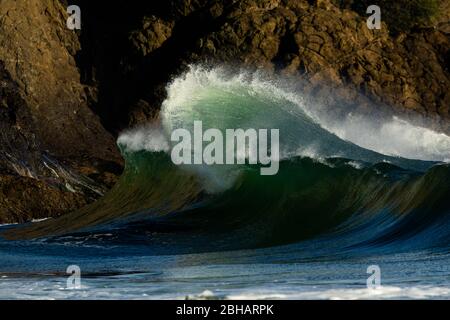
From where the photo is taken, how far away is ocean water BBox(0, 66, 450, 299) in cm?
1099

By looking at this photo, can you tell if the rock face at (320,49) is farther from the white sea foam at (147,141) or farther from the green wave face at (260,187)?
the green wave face at (260,187)

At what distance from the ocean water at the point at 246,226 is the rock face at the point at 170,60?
32.1 ft

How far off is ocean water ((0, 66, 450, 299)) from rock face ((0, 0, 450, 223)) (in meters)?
9.79

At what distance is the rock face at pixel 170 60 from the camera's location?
118 feet

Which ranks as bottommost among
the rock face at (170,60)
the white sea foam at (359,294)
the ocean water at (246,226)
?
the white sea foam at (359,294)

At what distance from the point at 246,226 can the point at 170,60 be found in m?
21.1

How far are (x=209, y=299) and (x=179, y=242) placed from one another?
721 centimetres

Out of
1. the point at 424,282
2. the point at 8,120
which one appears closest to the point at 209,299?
the point at 424,282

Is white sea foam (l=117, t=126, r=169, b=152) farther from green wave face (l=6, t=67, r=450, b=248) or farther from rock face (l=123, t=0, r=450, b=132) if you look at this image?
rock face (l=123, t=0, r=450, b=132)

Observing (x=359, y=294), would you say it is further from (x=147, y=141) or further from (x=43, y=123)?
(x=43, y=123)

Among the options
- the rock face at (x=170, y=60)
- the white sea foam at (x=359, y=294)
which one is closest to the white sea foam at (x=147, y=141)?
the rock face at (x=170, y=60)

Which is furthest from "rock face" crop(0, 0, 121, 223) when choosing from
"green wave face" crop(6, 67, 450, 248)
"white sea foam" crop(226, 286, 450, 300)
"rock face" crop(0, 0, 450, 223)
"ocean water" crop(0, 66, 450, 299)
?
"white sea foam" crop(226, 286, 450, 300)

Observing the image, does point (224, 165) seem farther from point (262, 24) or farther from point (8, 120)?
point (262, 24)
